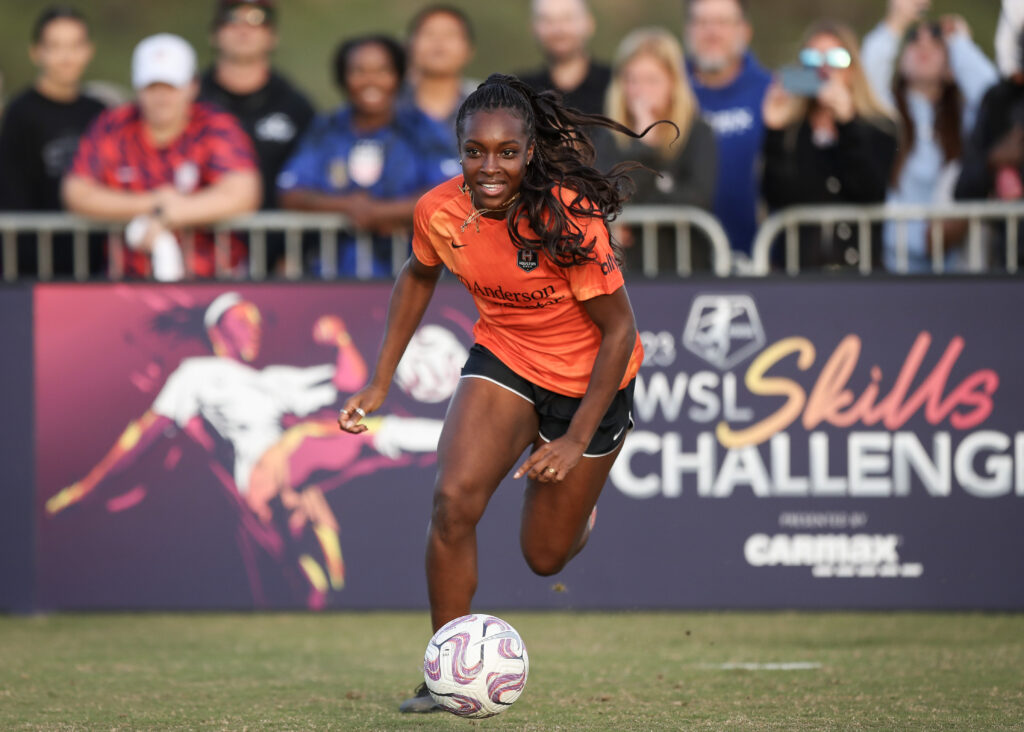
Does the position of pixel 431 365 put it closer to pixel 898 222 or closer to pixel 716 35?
pixel 898 222

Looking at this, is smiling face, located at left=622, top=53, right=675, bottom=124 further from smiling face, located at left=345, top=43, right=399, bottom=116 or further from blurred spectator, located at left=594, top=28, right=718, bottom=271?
smiling face, located at left=345, top=43, right=399, bottom=116

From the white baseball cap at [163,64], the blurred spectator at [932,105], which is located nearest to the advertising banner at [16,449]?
the white baseball cap at [163,64]

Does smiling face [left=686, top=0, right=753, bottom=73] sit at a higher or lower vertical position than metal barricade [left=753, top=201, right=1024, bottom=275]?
higher

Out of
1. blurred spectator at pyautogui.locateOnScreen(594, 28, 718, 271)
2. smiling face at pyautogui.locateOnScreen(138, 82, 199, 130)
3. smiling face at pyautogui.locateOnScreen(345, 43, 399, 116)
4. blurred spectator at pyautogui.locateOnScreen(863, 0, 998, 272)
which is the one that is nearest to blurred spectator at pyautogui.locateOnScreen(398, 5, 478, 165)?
smiling face at pyautogui.locateOnScreen(345, 43, 399, 116)

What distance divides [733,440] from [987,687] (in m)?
2.49

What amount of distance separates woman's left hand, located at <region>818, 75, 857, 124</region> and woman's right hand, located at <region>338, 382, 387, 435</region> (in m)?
4.40

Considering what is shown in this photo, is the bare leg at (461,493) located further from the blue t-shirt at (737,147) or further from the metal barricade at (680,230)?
the blue t-shirt at (737,147)

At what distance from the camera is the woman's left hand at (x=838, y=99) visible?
369 inches

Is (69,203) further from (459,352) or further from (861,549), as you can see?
(861,549)

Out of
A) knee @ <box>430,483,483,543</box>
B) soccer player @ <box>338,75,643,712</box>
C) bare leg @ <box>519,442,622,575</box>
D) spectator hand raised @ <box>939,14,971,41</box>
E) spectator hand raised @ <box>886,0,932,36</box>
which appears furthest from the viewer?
spectator hand raised @ <box>886,0,932,36</box>

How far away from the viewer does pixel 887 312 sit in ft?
28.5

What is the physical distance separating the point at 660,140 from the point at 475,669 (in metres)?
4.73

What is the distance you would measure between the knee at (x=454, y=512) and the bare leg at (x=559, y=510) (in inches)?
19.4

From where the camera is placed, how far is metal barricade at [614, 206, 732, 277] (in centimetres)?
902
